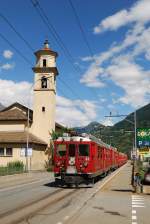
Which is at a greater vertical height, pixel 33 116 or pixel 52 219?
pixel 33 116

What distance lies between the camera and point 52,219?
1416cm

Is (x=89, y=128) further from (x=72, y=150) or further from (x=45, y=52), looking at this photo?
(x=72, y=150)

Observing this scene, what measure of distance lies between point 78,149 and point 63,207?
11.6 meters

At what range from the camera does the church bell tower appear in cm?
7706

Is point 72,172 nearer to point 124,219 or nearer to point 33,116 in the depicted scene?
point 124,219

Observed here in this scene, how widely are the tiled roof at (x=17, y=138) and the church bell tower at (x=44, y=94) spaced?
236 cm

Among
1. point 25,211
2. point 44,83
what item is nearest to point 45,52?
point 44,83

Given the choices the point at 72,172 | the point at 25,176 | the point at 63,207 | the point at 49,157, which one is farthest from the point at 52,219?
the point at 49,157

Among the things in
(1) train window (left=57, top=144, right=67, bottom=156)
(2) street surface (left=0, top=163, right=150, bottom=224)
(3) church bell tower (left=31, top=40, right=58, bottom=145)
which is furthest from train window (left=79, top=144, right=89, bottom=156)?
(3) church bell tower (left=31, top=40, right=58, bottom=145)

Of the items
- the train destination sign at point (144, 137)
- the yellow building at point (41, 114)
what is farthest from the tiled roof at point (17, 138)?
the train destination sign at point (144, 137)

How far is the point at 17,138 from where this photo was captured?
70875 millimetres

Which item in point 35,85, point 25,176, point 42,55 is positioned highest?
point 42,55

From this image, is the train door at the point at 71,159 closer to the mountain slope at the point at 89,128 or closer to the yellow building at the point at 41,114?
the mountain slope at the point at 89,128

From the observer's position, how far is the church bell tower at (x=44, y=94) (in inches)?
3034
